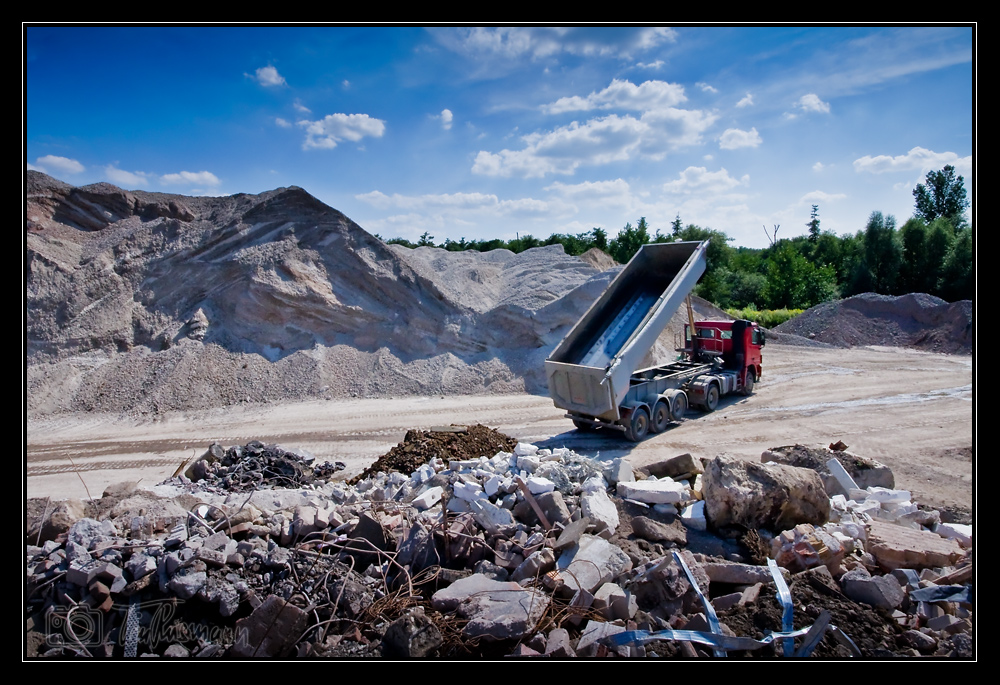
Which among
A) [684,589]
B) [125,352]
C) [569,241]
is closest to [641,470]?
[684,589]

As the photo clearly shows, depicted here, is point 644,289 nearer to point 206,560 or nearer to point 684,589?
point 684,589

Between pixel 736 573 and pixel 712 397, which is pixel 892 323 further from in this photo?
pixel 736 573

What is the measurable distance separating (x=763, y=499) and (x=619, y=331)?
18.6 ft

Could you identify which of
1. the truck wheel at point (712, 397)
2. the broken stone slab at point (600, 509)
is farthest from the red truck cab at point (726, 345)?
the broken stone slab at point (600, 509)

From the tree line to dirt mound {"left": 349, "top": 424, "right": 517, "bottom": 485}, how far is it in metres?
18.3

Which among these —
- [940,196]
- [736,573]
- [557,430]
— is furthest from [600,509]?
[940,196]

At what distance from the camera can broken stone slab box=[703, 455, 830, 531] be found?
5.79m

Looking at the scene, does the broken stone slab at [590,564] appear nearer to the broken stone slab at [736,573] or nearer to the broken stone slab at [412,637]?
the broken stone slab at [736,573]

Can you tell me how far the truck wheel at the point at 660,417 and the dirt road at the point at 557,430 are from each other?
246mm

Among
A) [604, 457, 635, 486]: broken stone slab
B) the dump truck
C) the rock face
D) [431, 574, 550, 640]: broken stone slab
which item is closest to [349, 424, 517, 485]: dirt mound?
the dump truck

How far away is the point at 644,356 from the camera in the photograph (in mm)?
10555

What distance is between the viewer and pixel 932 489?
797cm

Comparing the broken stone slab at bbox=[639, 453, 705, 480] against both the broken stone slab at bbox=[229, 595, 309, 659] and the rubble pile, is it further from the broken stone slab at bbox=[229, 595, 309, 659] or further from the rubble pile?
the broken stone slab at bbox=[229, 595, 309, 659]

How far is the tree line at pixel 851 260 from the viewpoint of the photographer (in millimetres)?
27234
